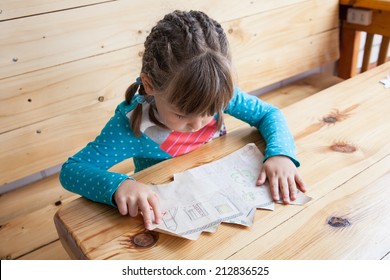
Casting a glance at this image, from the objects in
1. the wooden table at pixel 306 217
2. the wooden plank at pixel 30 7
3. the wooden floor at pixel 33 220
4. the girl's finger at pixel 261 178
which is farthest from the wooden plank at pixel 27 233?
the girl's finger at pixel 261 178

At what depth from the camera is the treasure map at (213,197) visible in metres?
0.69

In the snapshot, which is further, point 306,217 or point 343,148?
point 343,148

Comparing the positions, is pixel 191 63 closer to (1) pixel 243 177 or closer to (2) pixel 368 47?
(1) pixel 243 177

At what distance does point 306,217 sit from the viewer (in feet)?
2.29

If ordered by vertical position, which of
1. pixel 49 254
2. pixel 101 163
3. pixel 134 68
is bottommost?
pixel 49 254

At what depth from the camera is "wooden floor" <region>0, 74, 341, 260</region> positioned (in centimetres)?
118

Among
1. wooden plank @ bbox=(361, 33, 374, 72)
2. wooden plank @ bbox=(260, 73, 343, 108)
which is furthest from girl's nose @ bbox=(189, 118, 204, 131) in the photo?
wooden plank @ bbox=(361, 33, 374, 72)

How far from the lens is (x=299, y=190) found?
2.52 feet

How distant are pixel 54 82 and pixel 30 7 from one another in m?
0.24

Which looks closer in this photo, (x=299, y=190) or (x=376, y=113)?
(x=299, y=190)

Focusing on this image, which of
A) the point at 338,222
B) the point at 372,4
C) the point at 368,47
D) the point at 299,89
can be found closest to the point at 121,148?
the point at 338,222
